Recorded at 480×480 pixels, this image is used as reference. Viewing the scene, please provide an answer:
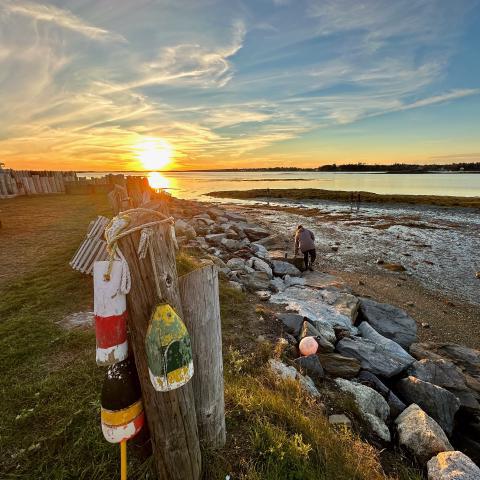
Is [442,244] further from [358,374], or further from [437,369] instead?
[358,374]

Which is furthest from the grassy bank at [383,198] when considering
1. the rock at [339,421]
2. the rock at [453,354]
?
the rock at [339,421]

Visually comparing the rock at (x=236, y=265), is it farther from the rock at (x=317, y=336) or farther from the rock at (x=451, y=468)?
the rock at (x=451, y=468)

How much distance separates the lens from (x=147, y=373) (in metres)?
2.05

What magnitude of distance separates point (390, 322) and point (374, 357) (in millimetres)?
2972

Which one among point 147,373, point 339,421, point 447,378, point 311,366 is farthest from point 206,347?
point 447,378

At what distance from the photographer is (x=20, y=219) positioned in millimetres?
13859

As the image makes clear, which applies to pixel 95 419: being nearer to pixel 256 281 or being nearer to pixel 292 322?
pixel 292 322

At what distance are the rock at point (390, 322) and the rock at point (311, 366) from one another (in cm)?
377

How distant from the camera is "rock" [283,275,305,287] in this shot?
10.8 metres

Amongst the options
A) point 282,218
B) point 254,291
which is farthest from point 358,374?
point 282,218

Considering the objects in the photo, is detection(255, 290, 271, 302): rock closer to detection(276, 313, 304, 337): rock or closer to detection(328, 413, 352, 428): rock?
detection(276, 313, 304, 337): rock

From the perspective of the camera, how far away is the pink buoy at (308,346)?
5668mm

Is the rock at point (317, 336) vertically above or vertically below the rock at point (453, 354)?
above

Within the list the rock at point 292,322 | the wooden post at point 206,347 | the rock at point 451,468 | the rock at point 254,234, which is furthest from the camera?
the rock at point 254,234
